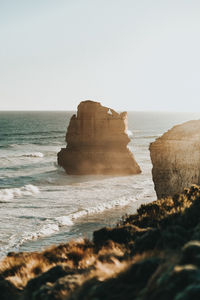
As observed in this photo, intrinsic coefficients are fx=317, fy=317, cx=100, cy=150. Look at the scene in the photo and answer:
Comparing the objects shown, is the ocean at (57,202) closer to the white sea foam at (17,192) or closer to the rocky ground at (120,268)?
the white sea foam at (17,192)

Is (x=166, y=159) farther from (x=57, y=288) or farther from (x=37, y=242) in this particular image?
(x=57, y=288)

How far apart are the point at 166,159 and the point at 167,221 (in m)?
7.91

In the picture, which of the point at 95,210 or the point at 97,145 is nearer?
the point at 95,210

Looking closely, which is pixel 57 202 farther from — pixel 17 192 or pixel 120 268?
pixel 120 268

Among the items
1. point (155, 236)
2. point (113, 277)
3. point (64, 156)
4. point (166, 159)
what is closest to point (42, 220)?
point (166, 159)

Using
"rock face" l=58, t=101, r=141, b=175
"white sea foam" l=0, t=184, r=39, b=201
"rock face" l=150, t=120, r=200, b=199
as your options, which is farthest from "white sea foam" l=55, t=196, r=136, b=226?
"rock face" l=58, t=101, r=141, b=175

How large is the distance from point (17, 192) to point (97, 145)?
14964 mm

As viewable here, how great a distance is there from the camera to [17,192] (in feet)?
94.7

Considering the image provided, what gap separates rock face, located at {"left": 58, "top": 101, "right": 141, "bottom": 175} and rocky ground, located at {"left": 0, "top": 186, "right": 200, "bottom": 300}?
1210 inches

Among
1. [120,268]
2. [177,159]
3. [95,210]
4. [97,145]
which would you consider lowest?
[95,210]

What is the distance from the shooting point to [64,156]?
41344 mm

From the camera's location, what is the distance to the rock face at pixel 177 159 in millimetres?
15273

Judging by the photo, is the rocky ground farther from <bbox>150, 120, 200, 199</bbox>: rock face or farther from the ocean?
<bbox>150, 120, 200, 199</bbox>: rock face

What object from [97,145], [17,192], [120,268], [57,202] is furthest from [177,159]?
[97,145]
